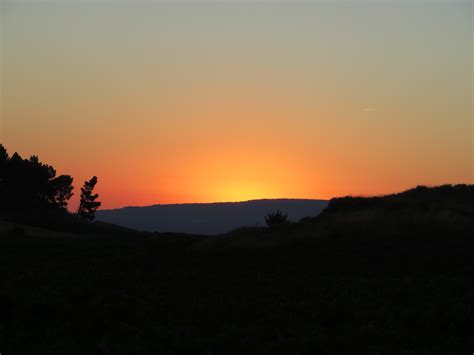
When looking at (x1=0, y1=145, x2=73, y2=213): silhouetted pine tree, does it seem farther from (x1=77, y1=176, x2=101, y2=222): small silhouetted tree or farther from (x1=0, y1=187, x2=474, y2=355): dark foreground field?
(x1=0, y1=187, x2=474, y2=355): dark foreground field

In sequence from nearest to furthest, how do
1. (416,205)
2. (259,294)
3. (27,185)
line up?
1. (259,294)
2. (416,205)
3. (27,185)

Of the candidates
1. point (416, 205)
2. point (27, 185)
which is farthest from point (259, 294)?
point (27, 185)

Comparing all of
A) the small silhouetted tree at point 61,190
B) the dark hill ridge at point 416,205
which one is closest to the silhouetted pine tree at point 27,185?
the small silhouetted tree at point 61,190

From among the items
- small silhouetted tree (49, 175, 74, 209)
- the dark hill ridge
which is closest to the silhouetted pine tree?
small silhouetted tree (49, 175, 74, 209)

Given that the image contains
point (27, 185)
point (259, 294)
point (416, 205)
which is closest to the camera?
point (259, 294)

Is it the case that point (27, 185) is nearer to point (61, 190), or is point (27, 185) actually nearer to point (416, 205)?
point (61, 190)

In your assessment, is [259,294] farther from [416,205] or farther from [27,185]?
[27,185]

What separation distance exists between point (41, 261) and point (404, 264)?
13.8m

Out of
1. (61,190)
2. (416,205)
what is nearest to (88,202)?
(61,190)

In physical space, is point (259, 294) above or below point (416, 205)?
below

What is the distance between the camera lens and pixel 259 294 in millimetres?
17281

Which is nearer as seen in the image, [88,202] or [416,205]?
[416,205]

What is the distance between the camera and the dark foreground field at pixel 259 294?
13.3 meters

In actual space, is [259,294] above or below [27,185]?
below
